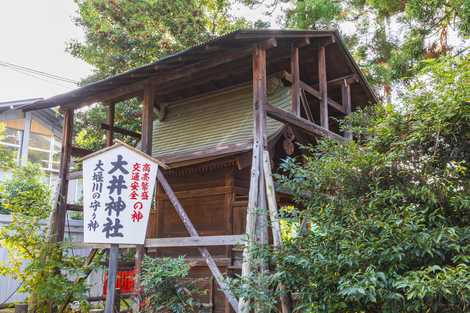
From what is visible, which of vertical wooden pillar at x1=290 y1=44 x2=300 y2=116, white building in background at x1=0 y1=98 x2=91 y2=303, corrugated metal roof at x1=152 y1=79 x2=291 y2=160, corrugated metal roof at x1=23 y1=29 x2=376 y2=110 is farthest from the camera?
white building in background at x1=0 y1=98 x2=91 y2=303

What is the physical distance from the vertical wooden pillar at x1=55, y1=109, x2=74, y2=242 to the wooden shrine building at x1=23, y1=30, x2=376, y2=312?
2 centimetres

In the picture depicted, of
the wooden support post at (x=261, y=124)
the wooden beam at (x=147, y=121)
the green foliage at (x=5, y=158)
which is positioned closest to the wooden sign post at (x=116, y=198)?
the wooden support post at (x=261, y=124)

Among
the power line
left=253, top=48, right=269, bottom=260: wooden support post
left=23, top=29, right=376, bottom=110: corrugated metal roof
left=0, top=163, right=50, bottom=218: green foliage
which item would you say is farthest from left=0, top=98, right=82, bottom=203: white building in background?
left=253, top=48, right=269, bottom=260: wooden support post

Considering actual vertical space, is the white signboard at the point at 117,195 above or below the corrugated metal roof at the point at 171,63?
below

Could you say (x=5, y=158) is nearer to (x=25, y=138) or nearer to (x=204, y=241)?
(x=25, y=138)

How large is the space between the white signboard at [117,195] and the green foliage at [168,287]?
847 mm

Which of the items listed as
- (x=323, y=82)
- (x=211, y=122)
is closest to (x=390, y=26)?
(x=323, y=82)

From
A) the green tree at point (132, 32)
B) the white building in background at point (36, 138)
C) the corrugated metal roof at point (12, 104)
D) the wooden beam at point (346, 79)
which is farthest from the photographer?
the white building in background at point (36, 138)

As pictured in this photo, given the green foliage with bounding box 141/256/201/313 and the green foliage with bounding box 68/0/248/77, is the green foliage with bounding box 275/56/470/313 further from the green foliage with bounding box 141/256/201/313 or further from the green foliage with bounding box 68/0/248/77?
the green foliage with bounding box 68/0/248/77

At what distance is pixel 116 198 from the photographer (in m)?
5.15

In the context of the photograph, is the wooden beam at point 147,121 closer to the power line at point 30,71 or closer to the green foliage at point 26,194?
the green foliage at point 26,194

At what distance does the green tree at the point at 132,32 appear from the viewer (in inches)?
503

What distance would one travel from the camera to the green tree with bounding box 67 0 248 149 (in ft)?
41.9

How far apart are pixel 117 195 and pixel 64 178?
3.74m
